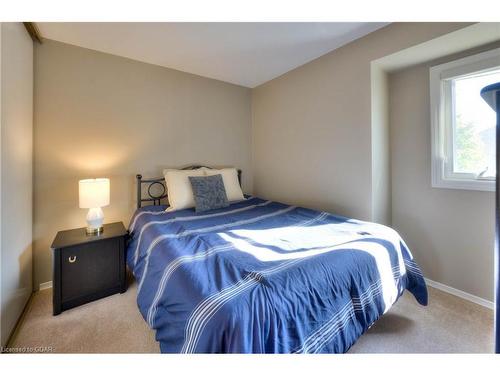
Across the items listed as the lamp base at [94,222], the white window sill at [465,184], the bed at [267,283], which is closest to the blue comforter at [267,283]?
the bed at [267,283]

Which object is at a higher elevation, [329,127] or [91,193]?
[329,127]

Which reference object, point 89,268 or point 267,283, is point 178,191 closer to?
point 89,268

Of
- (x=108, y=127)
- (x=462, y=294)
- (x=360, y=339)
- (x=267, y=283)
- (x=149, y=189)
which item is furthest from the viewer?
(x=149, y=189)

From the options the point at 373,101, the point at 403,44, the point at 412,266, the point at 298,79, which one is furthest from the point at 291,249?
the point at 298,79

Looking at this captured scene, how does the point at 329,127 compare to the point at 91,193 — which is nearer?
the point at 91,193

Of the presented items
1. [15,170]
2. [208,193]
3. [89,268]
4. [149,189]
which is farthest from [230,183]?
[15,170]

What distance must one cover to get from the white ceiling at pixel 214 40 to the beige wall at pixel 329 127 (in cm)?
18

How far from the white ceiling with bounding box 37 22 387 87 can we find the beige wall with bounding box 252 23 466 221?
18 cm

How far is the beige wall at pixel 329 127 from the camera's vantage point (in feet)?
6.71

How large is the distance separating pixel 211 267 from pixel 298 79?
246 centimetres

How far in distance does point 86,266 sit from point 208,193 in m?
1.19

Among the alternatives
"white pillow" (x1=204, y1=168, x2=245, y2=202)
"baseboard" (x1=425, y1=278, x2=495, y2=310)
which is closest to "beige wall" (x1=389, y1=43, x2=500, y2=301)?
"baseboard" (x1=425, y1=278, x2=495, y2=310)

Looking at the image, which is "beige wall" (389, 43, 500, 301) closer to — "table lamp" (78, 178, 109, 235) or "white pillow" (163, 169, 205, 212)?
"white pillow" (163, 169, 205, 212)

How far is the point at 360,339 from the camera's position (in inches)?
56.4
